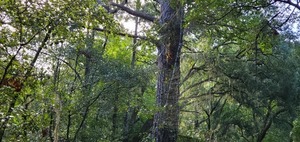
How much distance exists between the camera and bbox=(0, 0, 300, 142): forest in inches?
136

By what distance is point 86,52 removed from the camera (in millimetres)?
8539

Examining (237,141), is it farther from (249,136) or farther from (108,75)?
(108,75)

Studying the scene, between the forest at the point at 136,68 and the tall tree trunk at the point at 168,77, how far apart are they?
0.03m

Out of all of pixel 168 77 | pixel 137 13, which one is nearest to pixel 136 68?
pixel 168 77

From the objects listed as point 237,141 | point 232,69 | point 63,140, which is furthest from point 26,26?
point 237,141

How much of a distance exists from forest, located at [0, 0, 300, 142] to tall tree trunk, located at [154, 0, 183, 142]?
0.03 m

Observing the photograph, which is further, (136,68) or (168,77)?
(136,68)

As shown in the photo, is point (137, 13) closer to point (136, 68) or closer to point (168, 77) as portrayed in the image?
→ point (136, 68)

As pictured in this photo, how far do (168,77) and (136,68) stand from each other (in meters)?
1.19

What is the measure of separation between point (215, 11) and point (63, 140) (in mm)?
3943

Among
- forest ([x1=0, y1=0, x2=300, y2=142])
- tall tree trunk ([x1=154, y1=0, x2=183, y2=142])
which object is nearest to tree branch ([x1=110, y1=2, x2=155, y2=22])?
forest ([x1=0, y1=0, x2=300, y2=142])

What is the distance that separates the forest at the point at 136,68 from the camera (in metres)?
3.45

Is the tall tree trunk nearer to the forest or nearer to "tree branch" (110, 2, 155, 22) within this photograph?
the forest

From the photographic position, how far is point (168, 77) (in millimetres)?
8383
